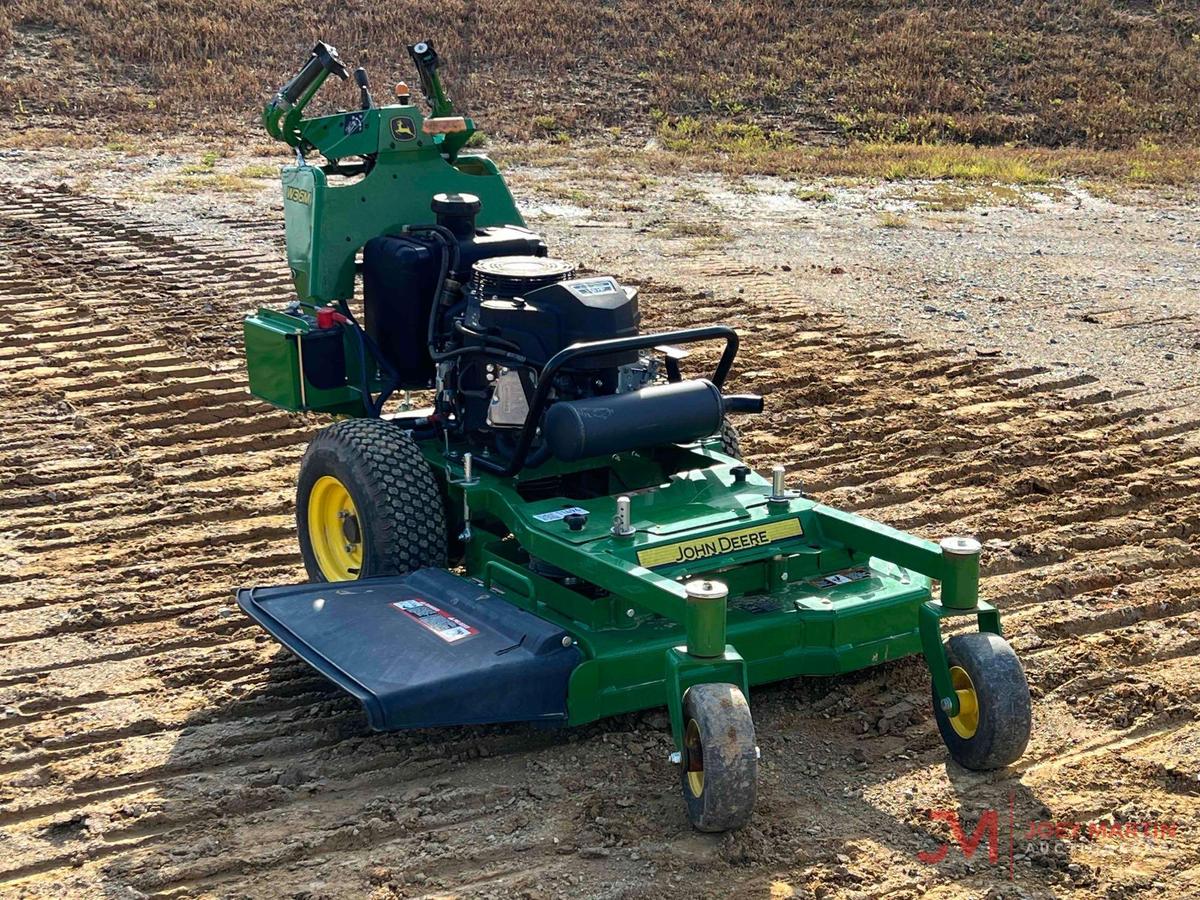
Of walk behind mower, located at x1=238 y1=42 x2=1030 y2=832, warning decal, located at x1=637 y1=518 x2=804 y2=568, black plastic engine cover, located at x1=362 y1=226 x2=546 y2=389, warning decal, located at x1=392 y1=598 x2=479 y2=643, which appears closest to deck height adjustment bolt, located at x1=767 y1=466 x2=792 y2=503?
walk behind mower, located at x1=238 y1=42 x2=1030 y2=832

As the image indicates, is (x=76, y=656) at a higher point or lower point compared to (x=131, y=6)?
lower

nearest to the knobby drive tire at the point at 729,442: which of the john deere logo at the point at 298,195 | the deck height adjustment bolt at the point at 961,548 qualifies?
the deck height adjustment bolt at the point at 961,548

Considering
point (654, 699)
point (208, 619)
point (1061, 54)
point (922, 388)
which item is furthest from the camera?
point (1061, 54)

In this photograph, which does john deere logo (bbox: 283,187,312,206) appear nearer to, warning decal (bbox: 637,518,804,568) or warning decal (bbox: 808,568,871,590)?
warning decal (bbox: 637,518,804,568)

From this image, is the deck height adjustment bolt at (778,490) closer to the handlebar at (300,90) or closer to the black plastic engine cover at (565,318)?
the black plastic engine cover at (565,318)

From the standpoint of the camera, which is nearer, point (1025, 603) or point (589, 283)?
point (589, 283)

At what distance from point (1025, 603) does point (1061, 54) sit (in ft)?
73.0

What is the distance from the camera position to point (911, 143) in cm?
2245

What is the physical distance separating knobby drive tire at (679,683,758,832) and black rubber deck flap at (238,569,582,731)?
65cm

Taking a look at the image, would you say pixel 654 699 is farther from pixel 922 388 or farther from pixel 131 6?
pixel 131 6

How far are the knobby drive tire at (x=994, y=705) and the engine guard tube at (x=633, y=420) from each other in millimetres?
1348

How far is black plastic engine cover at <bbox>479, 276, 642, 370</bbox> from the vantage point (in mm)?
5852

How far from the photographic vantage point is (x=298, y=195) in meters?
6.88

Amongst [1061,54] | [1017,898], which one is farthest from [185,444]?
[1061,54]
